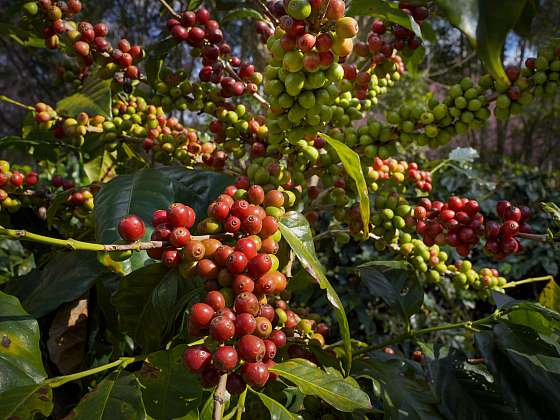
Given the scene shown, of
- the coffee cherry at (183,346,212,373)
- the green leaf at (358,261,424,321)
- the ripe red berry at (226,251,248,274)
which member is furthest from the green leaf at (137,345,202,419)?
the green leaf at (358,261,424,321)

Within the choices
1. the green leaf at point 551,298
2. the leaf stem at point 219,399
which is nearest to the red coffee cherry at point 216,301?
the leaf stem at point 219,399

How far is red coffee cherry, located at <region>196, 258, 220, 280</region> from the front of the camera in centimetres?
66

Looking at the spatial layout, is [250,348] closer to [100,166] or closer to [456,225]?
[456,225]

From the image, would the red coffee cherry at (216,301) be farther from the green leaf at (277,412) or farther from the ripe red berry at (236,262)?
the green leaf at (277,412)

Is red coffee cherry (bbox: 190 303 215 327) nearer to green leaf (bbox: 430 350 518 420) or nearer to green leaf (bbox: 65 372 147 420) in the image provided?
green leaf (bbox: 65 372 147 420)

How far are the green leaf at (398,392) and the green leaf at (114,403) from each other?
1.63ft

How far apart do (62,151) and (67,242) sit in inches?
48.7

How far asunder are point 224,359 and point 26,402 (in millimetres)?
298

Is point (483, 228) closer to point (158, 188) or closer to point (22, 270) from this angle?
point (158, 188)

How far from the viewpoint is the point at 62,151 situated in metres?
1.61

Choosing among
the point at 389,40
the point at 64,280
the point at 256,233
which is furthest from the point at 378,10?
the point at 64,280

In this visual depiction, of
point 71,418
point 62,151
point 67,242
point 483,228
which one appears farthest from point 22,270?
point 483,228

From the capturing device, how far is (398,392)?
0.95 meters

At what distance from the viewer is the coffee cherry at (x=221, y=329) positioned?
59 centimetres
